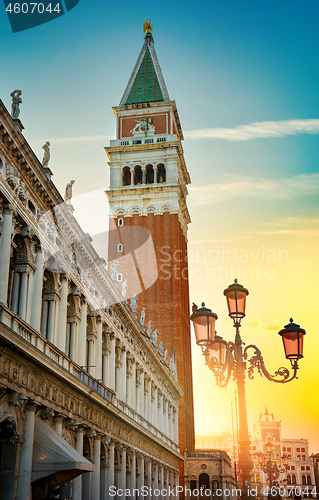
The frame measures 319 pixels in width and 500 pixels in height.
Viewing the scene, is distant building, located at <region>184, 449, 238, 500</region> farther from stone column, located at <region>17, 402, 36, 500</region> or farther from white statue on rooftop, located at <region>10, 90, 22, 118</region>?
white statue on rooftop, located at <region>10, 90, 22, 118</region>

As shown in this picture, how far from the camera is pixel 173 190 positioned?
6106 cm

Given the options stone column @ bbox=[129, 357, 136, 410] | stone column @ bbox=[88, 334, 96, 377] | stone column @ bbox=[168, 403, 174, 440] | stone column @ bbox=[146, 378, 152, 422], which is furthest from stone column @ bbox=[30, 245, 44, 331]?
stone column @ bbox=[168, 403, 174, 440]

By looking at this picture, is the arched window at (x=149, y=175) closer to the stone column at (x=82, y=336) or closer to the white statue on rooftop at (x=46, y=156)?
the stone column at (x=82, y=336)

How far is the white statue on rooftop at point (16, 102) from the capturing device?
18.2 metres

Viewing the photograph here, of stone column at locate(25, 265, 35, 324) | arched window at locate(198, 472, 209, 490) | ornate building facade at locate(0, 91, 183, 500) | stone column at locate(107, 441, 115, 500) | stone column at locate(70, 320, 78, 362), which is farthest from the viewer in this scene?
arched window at locate(198, 472, 209, 490)

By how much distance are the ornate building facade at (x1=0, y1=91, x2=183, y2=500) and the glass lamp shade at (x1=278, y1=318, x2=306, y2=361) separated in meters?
6.94

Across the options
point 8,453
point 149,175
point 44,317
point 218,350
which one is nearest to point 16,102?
point 44,317

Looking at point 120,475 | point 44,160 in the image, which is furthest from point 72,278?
point 120,475

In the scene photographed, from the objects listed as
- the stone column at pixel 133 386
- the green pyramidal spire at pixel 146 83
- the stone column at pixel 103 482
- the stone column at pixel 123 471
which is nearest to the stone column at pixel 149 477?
the stone column at pixel 133 386

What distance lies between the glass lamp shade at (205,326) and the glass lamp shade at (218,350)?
955mm

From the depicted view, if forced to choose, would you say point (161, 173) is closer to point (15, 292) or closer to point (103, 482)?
point (103, 482)

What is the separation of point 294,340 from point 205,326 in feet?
7.32

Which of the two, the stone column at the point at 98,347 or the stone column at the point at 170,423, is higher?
the stone column at the point at 98,347

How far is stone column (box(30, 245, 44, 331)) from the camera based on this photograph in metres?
18.4
